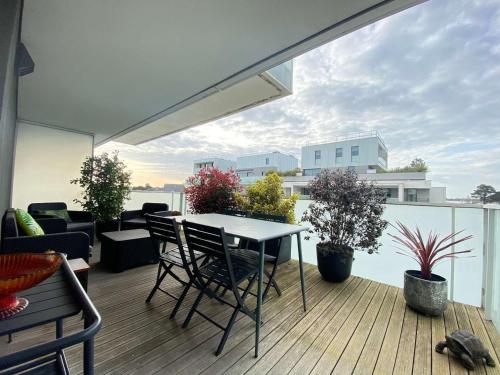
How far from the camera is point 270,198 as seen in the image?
416 cm

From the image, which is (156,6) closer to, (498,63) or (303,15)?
(303,15)

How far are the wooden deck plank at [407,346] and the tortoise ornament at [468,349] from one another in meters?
0.29

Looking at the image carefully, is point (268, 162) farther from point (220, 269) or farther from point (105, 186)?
point (220, 269)

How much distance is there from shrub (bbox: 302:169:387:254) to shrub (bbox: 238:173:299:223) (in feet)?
1.92

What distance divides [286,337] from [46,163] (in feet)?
22.7

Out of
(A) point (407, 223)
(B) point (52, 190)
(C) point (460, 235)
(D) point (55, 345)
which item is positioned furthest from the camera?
(B) point (52, 190)

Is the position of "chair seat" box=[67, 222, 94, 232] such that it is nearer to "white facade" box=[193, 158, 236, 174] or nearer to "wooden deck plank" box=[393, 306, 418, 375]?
"white facade" box=[193, 158, 236, 174]

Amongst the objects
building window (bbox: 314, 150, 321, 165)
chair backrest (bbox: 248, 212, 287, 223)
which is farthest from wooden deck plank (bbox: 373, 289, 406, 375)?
building window (bbox: 314, 150, 321, 165)

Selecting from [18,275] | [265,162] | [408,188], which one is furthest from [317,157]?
[18,275]

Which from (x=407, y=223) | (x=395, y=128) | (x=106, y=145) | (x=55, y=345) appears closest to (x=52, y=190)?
(x=106, y=145)

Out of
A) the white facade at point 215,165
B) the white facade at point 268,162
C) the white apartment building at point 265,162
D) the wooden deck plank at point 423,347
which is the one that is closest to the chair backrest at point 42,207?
the white facade at point 215,165

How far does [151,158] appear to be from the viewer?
873 cm

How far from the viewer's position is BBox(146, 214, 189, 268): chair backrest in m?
2.19

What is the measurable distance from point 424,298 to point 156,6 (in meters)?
3.96
